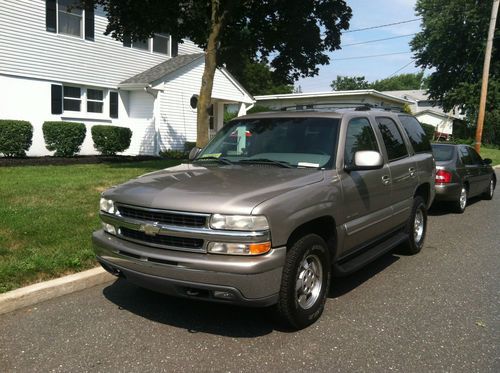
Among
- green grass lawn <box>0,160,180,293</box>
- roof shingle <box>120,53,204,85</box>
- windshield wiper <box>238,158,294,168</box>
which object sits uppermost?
roof shingle <box>120,53,204,85</box>

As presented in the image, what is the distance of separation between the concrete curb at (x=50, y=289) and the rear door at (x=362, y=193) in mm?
2611

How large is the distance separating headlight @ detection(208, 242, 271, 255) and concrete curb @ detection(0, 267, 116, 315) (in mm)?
2032

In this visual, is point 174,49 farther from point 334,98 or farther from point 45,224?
point 45,224

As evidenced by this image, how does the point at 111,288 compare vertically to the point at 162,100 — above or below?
below

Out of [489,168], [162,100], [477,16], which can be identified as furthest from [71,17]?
[477,16]

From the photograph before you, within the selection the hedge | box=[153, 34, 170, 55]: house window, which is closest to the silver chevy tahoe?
the hedge

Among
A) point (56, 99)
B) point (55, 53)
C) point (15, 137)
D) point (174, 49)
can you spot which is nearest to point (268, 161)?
point (15, 137)

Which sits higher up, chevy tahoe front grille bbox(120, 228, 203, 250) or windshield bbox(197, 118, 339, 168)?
windshield bbox(197, 118, 339, 168)

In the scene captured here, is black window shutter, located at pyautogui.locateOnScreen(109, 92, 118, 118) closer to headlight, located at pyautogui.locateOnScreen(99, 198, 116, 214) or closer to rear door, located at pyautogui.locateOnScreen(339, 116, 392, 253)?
rear door, located at pyautogui.locateOnScreen(339, 116, 392, 253)

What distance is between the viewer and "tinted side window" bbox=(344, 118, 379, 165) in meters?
4.73

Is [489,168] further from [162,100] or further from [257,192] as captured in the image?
[162,100]

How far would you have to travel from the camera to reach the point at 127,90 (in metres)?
19.4

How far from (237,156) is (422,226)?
123 inches

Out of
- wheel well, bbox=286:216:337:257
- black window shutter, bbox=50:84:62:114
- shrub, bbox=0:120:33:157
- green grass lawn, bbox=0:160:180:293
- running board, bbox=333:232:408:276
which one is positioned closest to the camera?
wheel well, bbox=286:216:337:257
